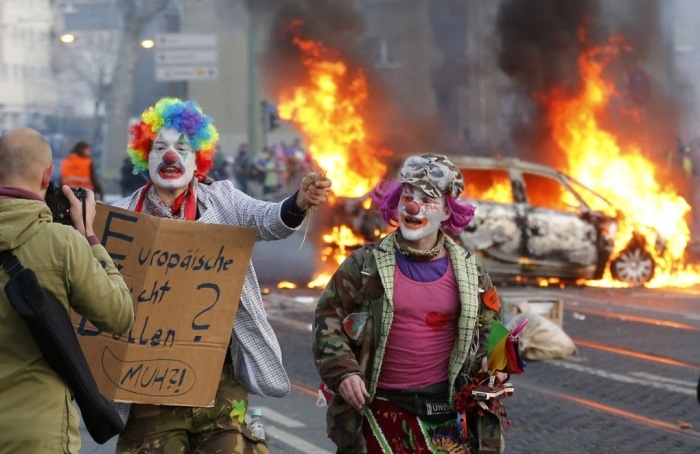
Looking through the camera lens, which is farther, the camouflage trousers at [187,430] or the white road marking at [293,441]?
the white road marking at [293,441]

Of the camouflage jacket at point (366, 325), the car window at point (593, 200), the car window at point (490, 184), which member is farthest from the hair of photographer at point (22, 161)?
the car window at point (593, 200)

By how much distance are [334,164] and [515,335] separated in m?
14.3

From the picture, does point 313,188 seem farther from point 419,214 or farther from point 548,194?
point 548,194

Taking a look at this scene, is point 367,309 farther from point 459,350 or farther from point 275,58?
point 275,58

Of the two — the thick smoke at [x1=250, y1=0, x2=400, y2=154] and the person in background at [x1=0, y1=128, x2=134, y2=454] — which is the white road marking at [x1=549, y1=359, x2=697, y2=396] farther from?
the thick smoke at [x1=250, y1=0, x2=400, y2=154]

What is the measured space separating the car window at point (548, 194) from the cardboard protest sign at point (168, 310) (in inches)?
447

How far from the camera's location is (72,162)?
63.1 feet

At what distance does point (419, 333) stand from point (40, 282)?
1462 millimetres

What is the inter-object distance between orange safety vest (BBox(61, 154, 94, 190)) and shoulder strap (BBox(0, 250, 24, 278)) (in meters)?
15.7

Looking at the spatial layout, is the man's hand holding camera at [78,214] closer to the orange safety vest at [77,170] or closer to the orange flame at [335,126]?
the orange flame at [335,126]

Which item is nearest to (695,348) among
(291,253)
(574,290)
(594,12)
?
(574,290)

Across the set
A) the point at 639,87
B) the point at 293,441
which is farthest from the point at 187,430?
the point at 639,87

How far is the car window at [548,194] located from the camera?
15812 millimetres

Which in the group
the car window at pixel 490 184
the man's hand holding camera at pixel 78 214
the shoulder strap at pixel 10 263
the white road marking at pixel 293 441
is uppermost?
the man's hand holding camera at pixel 78 214
